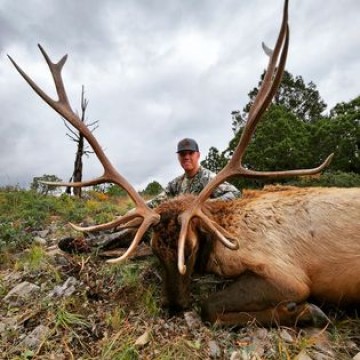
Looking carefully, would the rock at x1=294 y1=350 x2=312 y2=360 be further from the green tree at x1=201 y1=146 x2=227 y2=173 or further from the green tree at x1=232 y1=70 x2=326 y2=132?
the green tree at x1=232 y1=70 x2=326 y2=132

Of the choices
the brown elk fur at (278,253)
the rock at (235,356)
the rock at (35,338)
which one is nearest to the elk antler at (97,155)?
the brown elk fur at (278,253)

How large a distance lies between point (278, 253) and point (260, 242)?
183 millimetres

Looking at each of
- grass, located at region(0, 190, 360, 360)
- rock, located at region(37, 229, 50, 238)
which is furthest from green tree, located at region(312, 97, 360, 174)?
grass, located at region(0, 190, 360, 360)

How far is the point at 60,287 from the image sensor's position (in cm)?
352

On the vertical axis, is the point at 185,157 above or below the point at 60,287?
above

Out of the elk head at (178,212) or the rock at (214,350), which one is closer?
the rock at (214,350)

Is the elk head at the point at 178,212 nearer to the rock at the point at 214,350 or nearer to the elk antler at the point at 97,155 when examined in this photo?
the elk antler at the point at 97,155

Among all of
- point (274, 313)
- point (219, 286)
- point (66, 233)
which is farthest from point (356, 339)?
point (66, 233)

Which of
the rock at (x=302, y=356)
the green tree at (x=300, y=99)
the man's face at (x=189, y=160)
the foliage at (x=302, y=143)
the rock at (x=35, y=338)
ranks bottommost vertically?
the rock at (x=302, y=356)

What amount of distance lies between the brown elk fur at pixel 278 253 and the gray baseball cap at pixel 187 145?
2.14m

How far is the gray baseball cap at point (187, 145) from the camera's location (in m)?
5.71

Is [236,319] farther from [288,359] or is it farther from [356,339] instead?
[356,339]

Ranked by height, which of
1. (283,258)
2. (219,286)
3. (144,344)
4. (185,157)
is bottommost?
(144,344)

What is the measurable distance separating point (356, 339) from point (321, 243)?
779 millimetres
